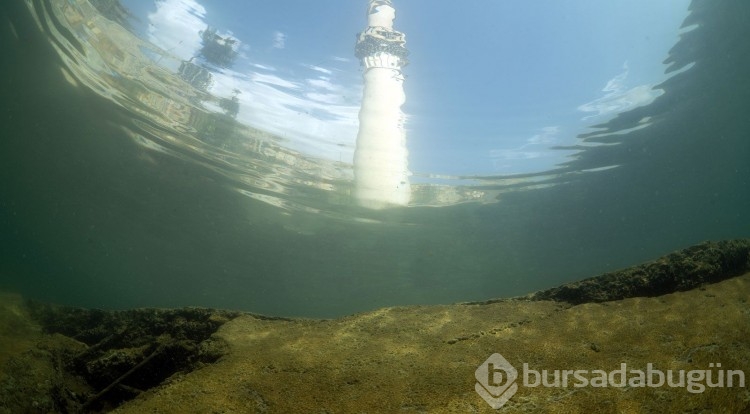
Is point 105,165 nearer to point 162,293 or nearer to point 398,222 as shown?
point 398,222

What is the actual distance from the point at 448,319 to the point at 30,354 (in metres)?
4.78

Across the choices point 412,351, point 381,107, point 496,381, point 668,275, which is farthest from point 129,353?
point 381,107

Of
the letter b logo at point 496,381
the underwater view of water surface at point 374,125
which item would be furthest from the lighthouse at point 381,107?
the letter b logo at point 496,381

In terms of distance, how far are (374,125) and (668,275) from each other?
51.6ft

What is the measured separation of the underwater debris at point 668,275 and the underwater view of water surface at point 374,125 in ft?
45.5

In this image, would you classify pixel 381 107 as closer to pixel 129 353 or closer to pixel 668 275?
pixel 668 275

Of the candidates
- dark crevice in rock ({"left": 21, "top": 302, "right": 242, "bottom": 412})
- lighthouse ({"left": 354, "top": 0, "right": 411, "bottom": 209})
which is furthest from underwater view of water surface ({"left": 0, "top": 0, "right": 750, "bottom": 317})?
dark crevice in rock ({"left": 21, "top": 302, "right": 242, "bottom": 412})

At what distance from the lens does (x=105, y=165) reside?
28.2m

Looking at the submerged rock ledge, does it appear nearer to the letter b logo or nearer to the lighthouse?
the letter b logo

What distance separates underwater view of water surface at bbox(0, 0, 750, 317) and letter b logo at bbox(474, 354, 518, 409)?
14.8 metres

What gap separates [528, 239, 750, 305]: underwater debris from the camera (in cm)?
351

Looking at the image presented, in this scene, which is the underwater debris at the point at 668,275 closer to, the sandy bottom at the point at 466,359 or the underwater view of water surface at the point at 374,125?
the sandy bottom at the point at 466,359

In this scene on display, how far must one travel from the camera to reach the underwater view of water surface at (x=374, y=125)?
14.5 metres

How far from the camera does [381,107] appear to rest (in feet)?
56.6
